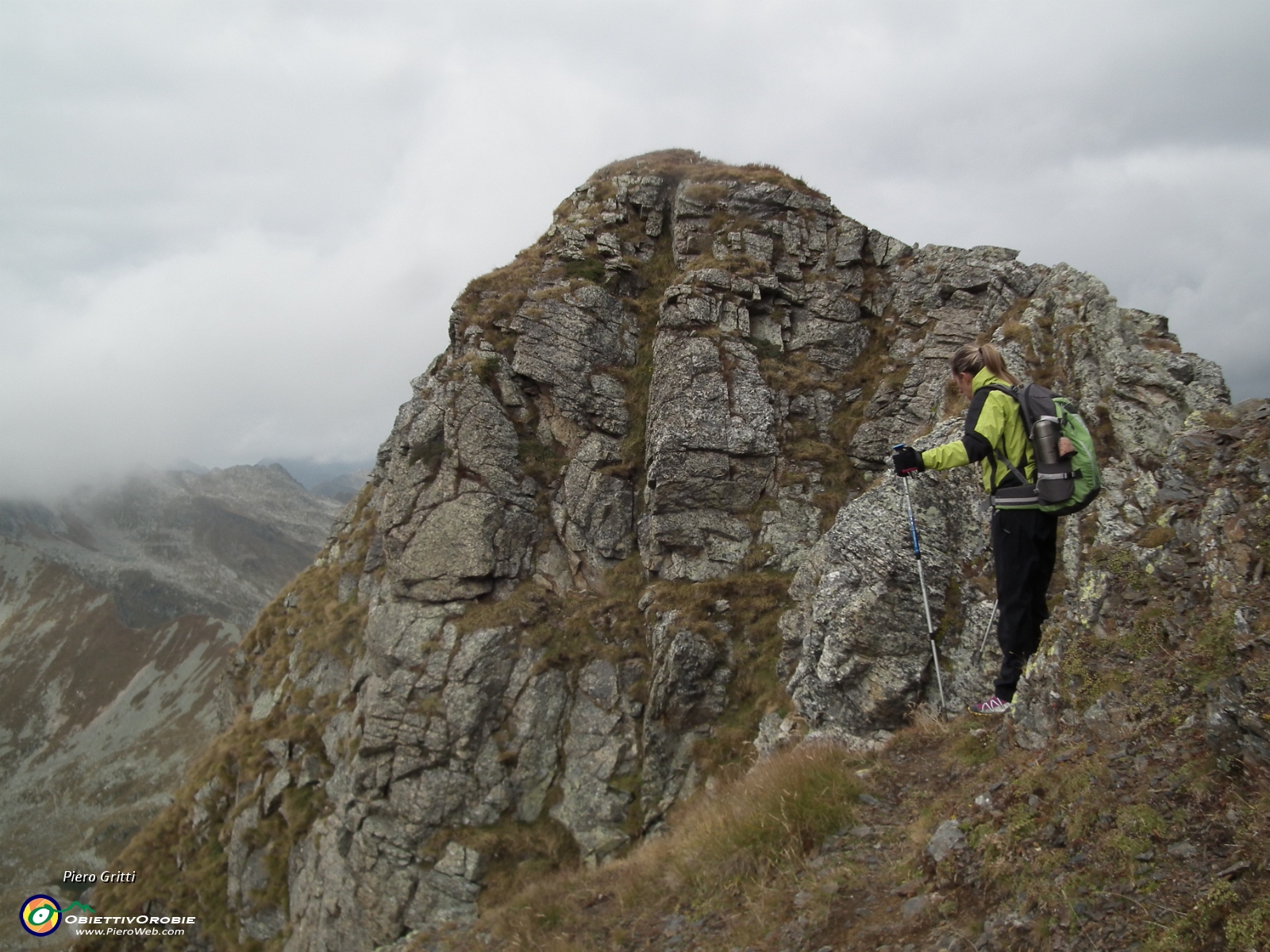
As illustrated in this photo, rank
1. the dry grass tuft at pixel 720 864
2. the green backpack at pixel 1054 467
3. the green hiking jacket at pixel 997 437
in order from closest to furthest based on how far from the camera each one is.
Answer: the green backpack at pixel 1054 467, the dry grass tuft at pixel 720 864, the green hiking jacket at pixel 997 437

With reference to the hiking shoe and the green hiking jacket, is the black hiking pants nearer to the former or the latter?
the hiking shoe

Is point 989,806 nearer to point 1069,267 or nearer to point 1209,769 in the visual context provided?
point 1209,769

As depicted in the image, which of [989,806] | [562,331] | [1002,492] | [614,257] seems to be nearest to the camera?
[989,806]

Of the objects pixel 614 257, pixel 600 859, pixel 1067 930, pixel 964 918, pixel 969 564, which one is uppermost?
pixel 614 257

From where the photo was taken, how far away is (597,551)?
26.3 metres

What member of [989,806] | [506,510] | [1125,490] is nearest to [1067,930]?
[989,806]

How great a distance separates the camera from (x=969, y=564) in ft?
41.0

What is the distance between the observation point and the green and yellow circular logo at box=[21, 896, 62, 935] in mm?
26703

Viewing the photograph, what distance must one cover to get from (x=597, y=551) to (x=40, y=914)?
28556 millimetres

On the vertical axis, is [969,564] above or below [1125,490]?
below

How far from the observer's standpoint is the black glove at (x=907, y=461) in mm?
8492

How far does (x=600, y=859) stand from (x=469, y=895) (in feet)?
15.4

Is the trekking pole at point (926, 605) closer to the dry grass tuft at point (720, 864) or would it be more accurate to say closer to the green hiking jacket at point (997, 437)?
the dry grass tuft at point (720, 864)

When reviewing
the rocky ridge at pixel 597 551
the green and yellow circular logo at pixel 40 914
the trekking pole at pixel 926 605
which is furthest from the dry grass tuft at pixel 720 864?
the green and yellow circular logo at pixel 40 914
